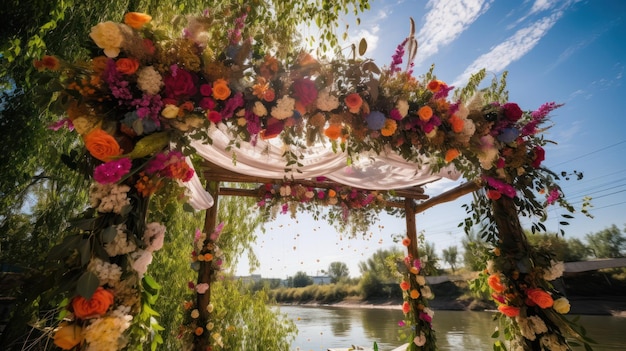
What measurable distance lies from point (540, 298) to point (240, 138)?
88.6 inches

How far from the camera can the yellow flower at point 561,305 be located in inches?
73.5

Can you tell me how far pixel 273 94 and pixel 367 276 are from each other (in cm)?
2788

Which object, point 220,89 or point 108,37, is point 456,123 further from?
point 108,37

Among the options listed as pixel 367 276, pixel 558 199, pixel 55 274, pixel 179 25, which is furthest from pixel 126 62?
pixel 367 276

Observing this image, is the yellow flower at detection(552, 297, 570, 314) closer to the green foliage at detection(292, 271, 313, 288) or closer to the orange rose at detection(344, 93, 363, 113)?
the orange rose at detection(344, 93, 363, 113)

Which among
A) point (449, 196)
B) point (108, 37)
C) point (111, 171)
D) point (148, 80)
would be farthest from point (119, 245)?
point (449, 196)

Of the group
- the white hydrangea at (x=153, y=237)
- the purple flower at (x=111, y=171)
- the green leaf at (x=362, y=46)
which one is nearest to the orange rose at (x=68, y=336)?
the white hydrangea at (x=153, y=237)

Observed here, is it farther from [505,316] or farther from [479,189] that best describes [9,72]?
[505,316]

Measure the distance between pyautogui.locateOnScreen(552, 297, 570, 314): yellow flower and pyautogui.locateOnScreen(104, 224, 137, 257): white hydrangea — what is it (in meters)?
2.50

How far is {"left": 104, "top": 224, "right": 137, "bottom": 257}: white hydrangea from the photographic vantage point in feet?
3.81

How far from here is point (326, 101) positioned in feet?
5.64

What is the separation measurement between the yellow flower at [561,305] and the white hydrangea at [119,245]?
250 centimetres

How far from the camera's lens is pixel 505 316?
85.6 inches

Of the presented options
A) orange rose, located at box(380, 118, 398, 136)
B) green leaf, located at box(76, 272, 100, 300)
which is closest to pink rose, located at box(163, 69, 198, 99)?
green leaf, located at box(76, 272, 100, 300)
